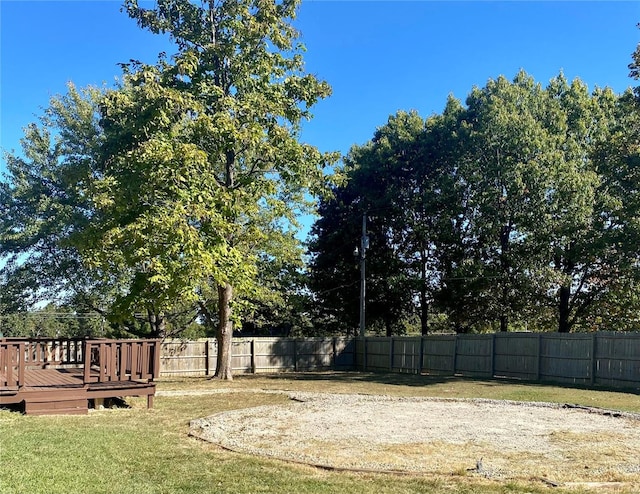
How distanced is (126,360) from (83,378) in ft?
2.55

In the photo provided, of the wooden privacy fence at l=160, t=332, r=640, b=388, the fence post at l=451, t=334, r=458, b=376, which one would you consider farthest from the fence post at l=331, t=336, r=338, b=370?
the fence post at l=451, t=334, r=458, b=376

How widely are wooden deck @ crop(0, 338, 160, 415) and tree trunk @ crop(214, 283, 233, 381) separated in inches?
242

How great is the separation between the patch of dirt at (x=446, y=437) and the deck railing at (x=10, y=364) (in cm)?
274

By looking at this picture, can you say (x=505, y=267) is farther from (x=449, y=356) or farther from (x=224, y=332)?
(x=224, y=332)

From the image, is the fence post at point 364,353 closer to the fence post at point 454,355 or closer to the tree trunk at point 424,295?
the tree trunk at point 424,295

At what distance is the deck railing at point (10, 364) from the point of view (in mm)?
8797

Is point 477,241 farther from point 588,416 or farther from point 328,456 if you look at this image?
point 328,456

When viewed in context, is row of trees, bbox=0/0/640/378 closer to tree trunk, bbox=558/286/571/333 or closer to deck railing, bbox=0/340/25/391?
tree trunk, bbox=558/286/571/333

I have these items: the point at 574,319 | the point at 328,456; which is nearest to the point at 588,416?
the point at 328,456

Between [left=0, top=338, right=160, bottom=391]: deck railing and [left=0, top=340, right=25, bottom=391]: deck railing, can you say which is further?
[left=0, top=338, right=160, bottom=391]: deck railing

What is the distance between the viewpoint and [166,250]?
14.0m

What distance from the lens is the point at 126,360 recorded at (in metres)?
10.2

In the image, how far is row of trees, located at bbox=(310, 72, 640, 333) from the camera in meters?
23.6

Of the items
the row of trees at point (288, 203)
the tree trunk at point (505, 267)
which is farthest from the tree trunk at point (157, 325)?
the tree trunk at point (505, 267)
